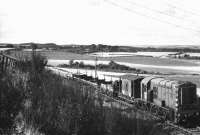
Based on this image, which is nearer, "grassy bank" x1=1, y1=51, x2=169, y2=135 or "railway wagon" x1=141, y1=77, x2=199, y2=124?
"grassy bank" x1=1, y1=51, x2=169, y2=135

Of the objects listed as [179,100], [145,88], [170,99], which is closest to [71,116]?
[179,100]

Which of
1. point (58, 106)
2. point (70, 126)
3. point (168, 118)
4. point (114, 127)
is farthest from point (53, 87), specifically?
point (168, 118)

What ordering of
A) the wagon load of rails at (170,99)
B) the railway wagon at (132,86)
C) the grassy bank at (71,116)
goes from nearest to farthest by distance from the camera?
the grassy bank at (71,116) → the wagon load of rails at (170,99) → the railway wagon at (132,86)

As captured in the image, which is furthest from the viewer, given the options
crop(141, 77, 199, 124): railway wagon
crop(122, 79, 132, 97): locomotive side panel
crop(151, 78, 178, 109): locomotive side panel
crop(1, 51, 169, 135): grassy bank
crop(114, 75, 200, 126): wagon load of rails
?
crop(122, 79, 132, 97): locomotive side panel

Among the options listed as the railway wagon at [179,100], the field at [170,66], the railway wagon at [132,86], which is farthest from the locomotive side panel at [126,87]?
the field at [170,66]

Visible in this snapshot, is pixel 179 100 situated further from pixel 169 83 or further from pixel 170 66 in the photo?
pixel 170 66

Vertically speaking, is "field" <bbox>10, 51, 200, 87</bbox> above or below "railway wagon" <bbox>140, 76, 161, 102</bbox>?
below

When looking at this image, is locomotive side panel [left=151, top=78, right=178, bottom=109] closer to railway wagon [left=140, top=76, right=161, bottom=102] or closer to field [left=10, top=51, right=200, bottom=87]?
railway wagon [left=140, top=76, right=161, bottom=102]

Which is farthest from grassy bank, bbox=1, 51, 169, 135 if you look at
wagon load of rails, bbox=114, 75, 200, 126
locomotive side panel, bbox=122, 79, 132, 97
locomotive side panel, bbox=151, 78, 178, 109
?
locomotive side panel, bbox=122, 79, 132, 97

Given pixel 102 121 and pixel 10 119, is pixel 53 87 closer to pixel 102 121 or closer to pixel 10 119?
pixel 102 121

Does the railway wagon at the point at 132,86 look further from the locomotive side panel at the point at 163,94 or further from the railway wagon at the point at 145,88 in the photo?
the locomotive side panel at the point at 163,94

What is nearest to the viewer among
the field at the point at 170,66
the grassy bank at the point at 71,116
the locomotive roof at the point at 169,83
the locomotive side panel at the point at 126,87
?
the grassy bank at the point at 71,116
